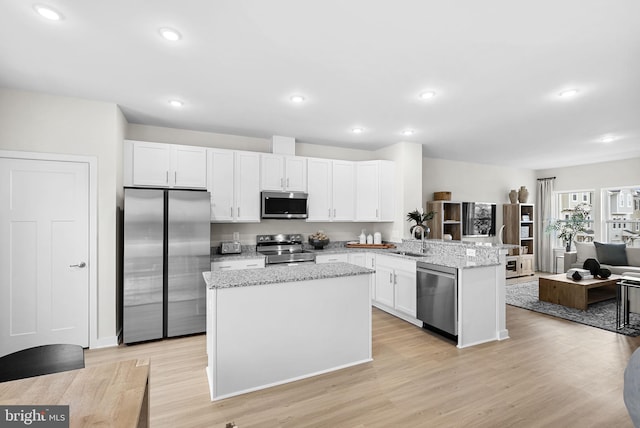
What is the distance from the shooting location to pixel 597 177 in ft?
22.5

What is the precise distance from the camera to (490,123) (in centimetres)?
410

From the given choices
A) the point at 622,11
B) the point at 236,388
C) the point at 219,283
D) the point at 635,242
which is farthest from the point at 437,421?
the point at 635,242

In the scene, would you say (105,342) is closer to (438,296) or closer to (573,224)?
(438,296)

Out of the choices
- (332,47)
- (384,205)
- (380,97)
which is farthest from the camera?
(384,205)

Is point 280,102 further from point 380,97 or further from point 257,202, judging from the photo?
point 257,202

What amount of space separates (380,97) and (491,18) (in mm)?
1392

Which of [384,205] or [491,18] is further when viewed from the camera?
[384,205]

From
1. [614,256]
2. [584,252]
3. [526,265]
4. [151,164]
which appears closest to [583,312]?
[614,256]

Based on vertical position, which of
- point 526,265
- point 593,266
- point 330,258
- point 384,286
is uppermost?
point 330,258

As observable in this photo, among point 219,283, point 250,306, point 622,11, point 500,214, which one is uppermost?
point 622,11

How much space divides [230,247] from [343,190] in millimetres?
2087

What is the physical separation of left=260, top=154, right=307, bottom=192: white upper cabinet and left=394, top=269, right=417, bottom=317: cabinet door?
6.53 feet

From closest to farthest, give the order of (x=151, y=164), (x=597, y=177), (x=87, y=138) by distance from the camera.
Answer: (x=87, y=138) → (x=151, y=164) → (x=597, y=177)

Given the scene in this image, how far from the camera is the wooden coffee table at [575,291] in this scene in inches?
179
